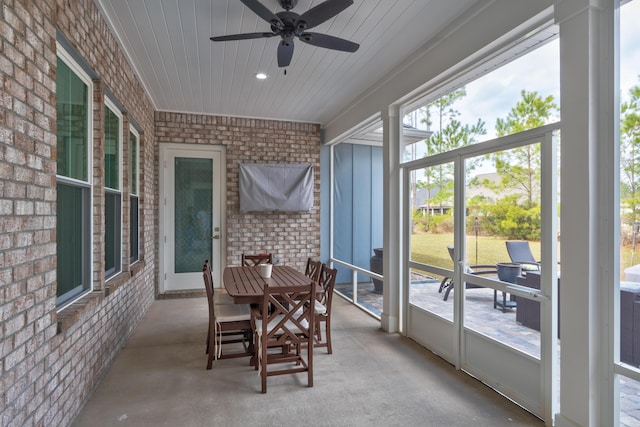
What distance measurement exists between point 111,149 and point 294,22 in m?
2.14

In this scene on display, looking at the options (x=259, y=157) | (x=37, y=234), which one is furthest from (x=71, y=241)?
(x=259, y=157)

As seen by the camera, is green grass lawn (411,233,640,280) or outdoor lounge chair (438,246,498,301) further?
outdoor lounge chair (438,246,498,301)

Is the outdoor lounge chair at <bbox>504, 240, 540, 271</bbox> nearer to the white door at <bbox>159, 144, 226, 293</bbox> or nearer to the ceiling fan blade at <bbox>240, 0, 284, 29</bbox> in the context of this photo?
the ceiling fan blade at <bbox>240, 0, 284, 29</bbox>

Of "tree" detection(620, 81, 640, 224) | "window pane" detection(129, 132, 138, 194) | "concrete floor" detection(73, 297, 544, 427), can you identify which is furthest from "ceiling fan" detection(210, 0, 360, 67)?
"concrete floor" detection(73, 297, 544, 427)

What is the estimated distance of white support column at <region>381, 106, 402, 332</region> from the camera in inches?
159

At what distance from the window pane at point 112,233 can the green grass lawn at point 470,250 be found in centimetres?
299

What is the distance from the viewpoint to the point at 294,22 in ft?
8.07

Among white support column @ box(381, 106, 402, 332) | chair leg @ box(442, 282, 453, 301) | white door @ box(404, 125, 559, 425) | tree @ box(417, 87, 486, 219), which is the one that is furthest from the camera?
white support column @ box(381, 106, 402, 332)

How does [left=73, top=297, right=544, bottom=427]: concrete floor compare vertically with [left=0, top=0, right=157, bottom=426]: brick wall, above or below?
below

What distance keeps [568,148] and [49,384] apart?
318cm

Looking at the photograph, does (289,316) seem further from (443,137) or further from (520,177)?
(443,137)

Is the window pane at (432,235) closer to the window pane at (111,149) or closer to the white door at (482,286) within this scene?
the white door at (482,286)

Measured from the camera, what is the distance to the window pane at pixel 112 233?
10.9 feet

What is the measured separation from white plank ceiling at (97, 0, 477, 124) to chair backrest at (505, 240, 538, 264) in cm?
178
